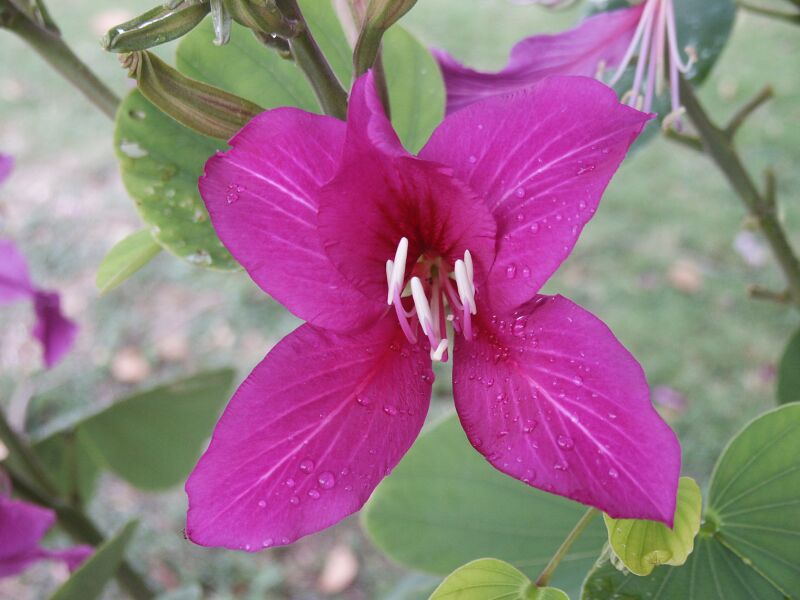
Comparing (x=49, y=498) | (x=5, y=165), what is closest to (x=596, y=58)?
(x=5, y=165)

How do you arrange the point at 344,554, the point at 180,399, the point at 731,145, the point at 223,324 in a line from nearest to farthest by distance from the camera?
the point at 731,145
the point at 180,399
the point at 344,554
the point at 223,324

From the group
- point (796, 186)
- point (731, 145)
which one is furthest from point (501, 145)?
point (796, 186)

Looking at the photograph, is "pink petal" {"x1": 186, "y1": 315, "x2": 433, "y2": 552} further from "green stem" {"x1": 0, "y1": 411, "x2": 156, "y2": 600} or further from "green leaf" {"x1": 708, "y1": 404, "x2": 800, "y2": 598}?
"green stem" {"x1": 0, "y1": 411, "x2": 156, "y2": 600}

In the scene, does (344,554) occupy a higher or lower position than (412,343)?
lower

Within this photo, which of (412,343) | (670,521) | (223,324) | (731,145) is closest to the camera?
(670,521)

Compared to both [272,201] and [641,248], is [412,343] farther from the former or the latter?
[641,248]

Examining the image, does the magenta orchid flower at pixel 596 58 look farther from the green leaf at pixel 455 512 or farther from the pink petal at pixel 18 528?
the pink petal at pixel 18 528

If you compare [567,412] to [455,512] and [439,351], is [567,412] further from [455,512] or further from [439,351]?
[455,512]
